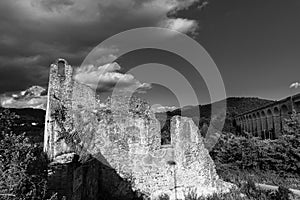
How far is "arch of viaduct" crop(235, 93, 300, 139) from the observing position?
35.0m

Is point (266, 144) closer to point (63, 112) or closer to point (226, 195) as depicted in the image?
point (226, 195)

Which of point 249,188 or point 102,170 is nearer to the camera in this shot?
point 102,170

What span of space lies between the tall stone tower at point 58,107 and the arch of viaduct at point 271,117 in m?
25.8

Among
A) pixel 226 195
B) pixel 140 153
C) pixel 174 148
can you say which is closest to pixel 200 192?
pixel 226 195

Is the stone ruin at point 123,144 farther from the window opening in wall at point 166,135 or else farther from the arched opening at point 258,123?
the arched opening at point 258,123

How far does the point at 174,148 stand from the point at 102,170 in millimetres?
3267

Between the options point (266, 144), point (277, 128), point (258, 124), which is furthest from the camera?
point (258, 124)

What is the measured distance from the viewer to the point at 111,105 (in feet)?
35.7

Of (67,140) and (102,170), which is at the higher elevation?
(67,140)

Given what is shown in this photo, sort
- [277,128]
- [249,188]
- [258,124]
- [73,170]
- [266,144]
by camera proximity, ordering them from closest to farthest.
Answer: [73,170] < [249,188] < [266,144] < [277,128] < [258,124]

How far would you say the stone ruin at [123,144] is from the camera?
9797mm

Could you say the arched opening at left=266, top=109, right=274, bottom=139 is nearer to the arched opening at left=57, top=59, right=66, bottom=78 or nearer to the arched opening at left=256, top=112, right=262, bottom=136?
the arched opening at left=256, top=112, right=262, bottom=136

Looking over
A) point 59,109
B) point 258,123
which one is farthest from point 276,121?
point 59,109

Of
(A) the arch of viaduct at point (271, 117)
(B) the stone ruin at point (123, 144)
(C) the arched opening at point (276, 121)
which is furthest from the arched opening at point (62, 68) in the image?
(C) the arched opening at point (276, 121)
